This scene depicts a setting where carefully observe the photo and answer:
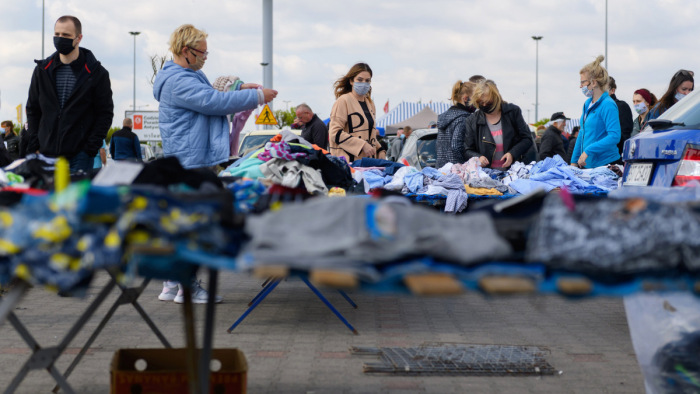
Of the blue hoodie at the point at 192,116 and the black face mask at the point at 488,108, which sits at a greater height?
the black face mask at the point at 488,108

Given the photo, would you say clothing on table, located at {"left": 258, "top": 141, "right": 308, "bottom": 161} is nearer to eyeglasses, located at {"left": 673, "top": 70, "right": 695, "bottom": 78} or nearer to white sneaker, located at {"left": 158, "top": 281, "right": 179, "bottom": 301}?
white sneaker, located at {"left": 158, "top": 281, "right": 179, "bottom": 301}

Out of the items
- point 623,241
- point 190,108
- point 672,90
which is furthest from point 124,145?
point 623,241

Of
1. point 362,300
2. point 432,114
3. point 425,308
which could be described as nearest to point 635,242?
point 425,308

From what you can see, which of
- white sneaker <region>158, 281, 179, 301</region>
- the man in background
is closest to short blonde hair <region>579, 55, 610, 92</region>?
white sneaker <region>158, 281, 179, 301</region>

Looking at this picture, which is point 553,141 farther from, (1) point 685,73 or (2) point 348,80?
(2) point 348,80

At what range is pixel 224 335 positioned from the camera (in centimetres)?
575

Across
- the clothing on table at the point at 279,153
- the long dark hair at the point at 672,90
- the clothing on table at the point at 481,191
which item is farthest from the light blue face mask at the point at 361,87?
the long dark hair at the point at 672,90

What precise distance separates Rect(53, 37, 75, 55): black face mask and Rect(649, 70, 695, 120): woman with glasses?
5.65m

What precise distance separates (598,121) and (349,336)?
4378 mm

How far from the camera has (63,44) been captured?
20.5 feet

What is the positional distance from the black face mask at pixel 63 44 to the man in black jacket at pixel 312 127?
4.92m

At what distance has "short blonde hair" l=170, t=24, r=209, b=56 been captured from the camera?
625cm

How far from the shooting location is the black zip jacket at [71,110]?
638 cm

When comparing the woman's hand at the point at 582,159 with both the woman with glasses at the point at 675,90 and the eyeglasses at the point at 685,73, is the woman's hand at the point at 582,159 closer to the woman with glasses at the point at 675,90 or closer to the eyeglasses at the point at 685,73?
the woman with glasses at the point at 675,90
